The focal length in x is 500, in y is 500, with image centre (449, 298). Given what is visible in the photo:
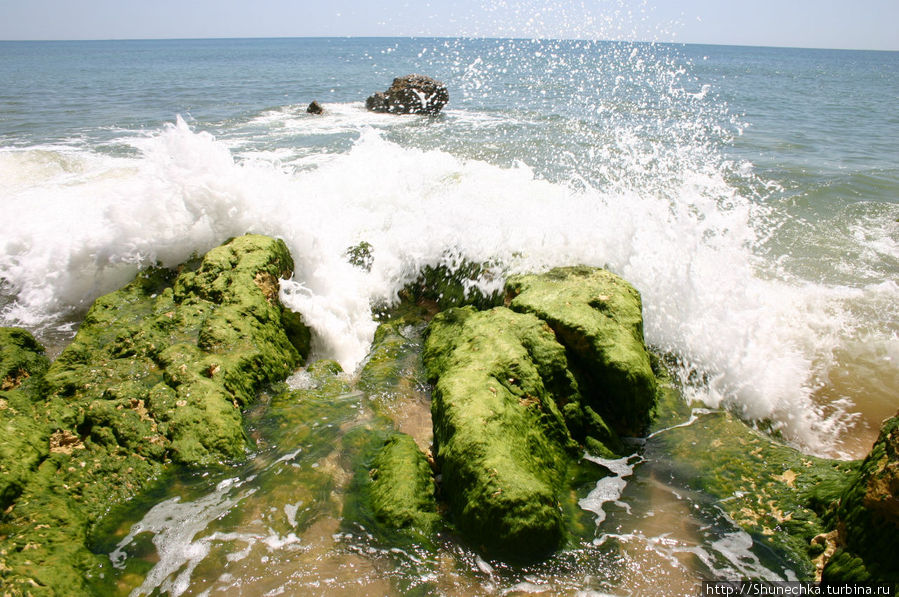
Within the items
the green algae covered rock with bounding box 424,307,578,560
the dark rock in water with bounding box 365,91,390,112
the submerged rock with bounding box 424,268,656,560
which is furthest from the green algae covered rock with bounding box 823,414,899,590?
the dark rock in water with bounding box 365,91,390,112

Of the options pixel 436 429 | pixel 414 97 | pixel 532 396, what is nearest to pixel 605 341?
pixel 532 396

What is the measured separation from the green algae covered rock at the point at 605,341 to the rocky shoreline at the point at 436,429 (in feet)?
0.05

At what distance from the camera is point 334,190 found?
7.05 m

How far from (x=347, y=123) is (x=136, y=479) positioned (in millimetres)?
16331

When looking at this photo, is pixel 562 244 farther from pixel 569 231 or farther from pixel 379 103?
pixel 379 103

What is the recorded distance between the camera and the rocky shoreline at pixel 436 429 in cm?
254

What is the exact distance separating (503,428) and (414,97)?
1861 centimetres

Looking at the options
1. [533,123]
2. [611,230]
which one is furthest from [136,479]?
[533,123]

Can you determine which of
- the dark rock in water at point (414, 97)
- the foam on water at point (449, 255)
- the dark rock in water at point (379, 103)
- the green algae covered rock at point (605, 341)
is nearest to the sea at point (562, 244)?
the foam on water at point (449, 255)

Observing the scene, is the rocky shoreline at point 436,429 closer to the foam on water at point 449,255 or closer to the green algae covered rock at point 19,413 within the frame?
the green algae covered rock at point 19,413

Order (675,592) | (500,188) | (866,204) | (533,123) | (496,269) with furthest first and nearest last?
1. (533,123)
2. (866,204)
3. (500,188)
4. (496,269)
5. (675,592)

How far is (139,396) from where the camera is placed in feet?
10.8

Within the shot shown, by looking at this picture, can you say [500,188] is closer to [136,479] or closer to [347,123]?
[136,479]

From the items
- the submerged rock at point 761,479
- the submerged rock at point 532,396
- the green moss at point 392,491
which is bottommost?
the submerged rock at point 761,479
